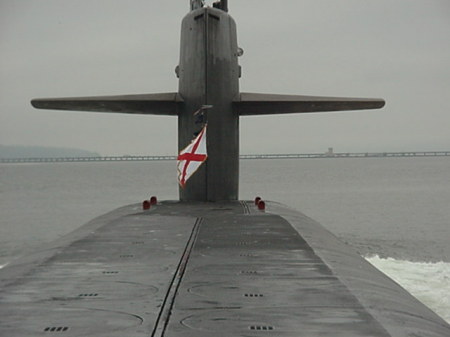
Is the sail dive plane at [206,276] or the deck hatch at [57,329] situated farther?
the sail dive plane at [206,276]

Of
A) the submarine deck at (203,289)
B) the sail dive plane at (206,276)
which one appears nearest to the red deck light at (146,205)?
the sail dive plane at (206,276)

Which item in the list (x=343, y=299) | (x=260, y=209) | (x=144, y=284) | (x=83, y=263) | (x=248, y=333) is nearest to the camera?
(x=248, y=333)

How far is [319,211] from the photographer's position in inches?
1946

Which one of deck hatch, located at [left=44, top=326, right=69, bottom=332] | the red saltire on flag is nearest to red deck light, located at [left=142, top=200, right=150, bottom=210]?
the red saltire on flag

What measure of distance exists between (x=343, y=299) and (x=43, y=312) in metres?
2.84

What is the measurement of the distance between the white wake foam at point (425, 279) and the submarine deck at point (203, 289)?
6.35 meters

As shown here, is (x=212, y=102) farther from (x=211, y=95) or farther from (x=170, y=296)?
(x=170, y=296)

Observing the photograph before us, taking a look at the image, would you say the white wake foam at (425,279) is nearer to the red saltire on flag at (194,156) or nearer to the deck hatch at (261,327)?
the red saltire on flag at (194,156)

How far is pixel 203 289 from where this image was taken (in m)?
6.62

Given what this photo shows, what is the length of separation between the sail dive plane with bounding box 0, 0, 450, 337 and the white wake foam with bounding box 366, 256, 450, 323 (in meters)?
4.33

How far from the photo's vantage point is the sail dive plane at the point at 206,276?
5422 millimetres

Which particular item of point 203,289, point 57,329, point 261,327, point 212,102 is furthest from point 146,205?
point 261,327

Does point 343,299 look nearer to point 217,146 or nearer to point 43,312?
point 43,312

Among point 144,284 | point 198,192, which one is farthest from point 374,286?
point 198,192
